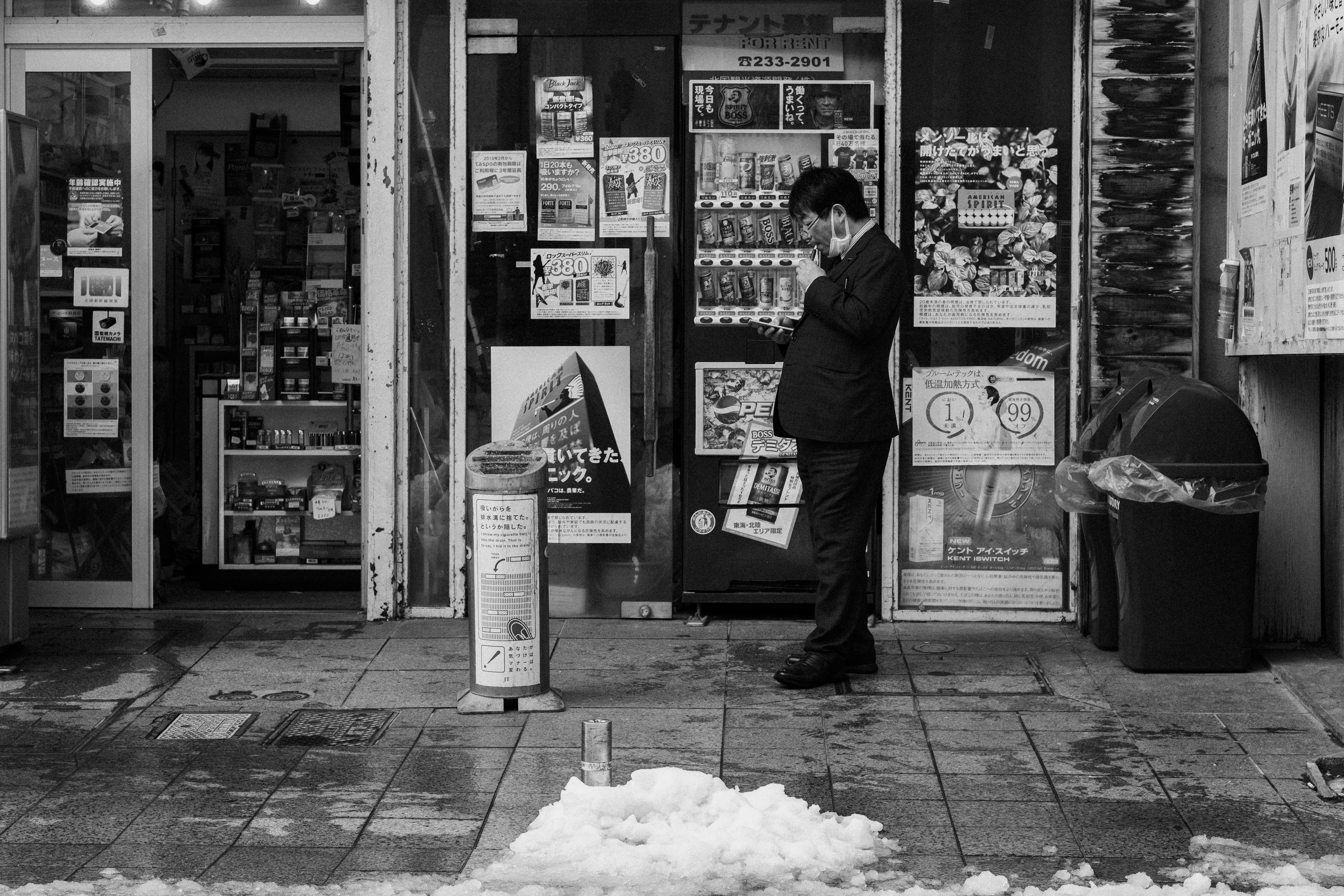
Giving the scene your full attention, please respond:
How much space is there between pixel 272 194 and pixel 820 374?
5417mm

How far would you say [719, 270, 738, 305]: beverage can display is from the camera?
7398mm

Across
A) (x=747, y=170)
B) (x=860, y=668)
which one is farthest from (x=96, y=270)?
(x=860, y=668)

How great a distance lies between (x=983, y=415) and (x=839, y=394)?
1.51 m

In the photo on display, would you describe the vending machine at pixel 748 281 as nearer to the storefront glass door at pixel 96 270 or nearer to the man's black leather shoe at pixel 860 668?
the man's black leather shoe at pixel 860 668

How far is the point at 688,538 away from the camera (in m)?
7.46

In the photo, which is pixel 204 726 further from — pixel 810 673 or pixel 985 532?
pixel 985 532

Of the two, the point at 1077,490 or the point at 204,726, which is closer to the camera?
the point at 204,726

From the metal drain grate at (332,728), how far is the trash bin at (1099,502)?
3.06 metres

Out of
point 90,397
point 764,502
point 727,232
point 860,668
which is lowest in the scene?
point 860,668

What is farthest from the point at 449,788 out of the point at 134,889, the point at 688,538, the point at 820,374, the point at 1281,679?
the point at 1281,679

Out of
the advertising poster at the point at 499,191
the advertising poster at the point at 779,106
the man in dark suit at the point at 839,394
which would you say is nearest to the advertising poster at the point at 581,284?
the advertising poster at the point at 499,191

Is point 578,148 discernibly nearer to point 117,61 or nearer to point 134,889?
point 117,61

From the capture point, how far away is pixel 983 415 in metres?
7.38

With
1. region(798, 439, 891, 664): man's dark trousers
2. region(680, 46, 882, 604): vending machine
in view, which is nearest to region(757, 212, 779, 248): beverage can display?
region(680, 46, 882, 604): vending machine
